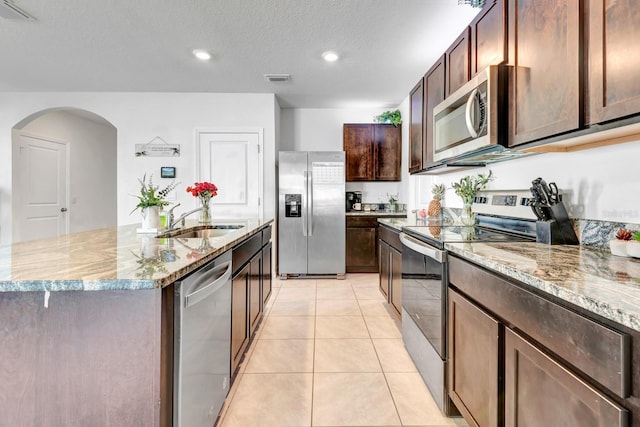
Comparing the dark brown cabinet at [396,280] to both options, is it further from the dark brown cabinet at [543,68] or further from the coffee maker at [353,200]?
A: the coffee maker at [353,200]

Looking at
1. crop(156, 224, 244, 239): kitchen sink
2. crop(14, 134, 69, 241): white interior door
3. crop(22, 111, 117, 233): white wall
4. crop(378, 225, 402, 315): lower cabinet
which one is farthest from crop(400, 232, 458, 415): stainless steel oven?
crop(22, 111, 117, 233): white wall

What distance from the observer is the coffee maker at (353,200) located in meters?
4.95

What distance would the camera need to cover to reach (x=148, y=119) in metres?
4.24

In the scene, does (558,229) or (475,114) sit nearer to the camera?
(558,229)

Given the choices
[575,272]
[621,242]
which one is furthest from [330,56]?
[575,272]

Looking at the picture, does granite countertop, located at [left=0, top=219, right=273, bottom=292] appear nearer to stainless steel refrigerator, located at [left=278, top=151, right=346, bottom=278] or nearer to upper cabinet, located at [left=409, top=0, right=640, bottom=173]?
upper cabinet, located at [left=409, top=0, right=640, bottom=173]

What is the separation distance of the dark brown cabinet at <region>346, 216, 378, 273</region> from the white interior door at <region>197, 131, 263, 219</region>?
1.33 meters

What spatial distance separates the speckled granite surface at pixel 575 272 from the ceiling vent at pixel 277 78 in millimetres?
2987

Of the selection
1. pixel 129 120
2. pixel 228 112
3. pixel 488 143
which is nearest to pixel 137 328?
pixel 488 143

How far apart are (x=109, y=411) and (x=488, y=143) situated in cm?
187

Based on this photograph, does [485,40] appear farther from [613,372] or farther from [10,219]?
[10,219]

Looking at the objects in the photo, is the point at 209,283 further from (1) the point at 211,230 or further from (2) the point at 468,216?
(2) the point at 468,216

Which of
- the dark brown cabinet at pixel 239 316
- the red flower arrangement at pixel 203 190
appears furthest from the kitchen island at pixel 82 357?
the red flower arrangement at pixel 203 190

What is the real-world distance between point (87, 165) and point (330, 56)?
5223 mm
